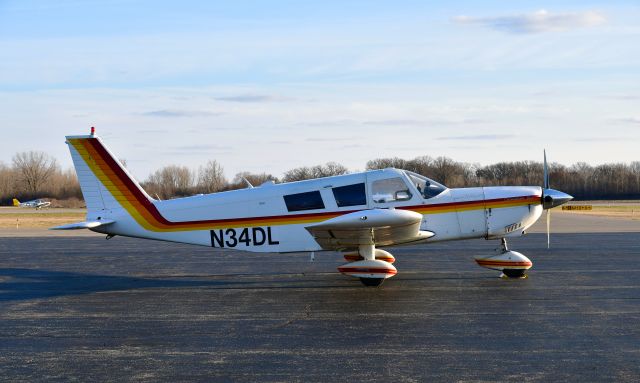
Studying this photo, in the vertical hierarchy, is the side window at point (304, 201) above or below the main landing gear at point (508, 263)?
above

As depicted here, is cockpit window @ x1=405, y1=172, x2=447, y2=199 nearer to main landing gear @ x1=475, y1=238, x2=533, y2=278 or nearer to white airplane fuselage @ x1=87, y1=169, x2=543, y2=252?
white airplane fuselage @ x1=87, y1=169, x2=543, y2=252

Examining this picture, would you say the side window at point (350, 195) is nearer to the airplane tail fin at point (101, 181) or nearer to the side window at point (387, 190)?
the side window at point (387, 190)

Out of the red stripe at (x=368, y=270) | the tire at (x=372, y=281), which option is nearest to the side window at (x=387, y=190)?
the red stripe at (x=368, y=270)

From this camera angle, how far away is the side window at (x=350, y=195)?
13305 mm

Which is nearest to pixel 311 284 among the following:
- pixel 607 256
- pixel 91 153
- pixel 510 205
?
pixel 510 205

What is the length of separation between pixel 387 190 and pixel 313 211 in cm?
143

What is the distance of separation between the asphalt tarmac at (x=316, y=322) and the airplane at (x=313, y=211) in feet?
2.68

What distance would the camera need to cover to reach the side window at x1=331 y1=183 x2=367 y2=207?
43.7 ft

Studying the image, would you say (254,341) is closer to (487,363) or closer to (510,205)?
(487,363)

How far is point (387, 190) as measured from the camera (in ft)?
43.6

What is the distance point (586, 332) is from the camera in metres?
9.05

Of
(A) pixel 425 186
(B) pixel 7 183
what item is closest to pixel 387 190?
(A) pixel 425 186

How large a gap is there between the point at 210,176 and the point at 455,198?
4602 centimetres

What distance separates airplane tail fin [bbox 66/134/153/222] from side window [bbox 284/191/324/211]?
9.13ft
